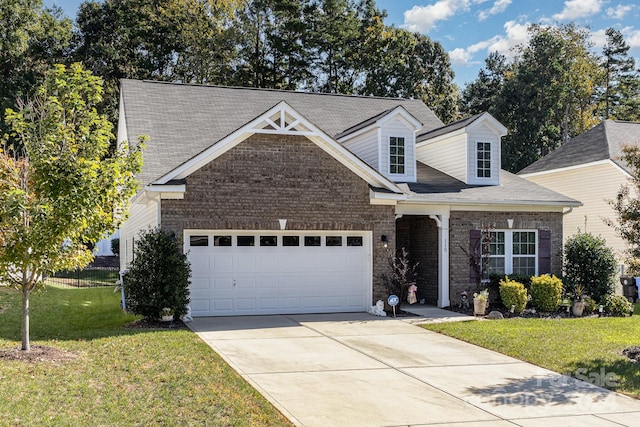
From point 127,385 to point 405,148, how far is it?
12.7 m

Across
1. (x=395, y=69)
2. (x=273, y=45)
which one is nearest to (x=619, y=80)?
(x=395, y=69)

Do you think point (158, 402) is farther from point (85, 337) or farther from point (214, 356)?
point (85, 337)

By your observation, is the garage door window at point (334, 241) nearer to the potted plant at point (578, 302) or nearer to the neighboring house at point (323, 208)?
the neighboring house at point (323, 208)

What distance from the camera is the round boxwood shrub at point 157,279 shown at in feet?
46.9

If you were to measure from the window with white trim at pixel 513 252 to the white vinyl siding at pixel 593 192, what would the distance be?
19.9ft

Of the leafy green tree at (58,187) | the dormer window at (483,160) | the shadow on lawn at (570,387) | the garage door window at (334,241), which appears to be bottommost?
the shadow on lawn at (570,387)

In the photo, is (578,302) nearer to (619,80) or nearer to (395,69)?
(395,69)

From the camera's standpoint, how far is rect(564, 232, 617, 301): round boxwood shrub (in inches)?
727

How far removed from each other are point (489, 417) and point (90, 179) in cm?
702

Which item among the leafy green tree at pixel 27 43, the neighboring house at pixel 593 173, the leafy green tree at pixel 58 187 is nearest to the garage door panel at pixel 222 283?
the leafy green tree at pixel 58 187

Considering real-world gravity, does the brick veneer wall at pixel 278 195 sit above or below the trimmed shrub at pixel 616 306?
above

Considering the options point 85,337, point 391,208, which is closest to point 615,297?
point 391,208

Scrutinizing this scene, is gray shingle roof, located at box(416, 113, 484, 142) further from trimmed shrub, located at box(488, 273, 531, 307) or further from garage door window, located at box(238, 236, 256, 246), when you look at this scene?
garage door window, located at box(238, 236, 256, 246)

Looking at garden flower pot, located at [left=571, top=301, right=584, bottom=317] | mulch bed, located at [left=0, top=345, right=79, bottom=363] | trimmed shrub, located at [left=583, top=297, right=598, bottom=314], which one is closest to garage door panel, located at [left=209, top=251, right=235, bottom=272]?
mulch bed, located at [left=0, top=345, right=79, bottom=363]
